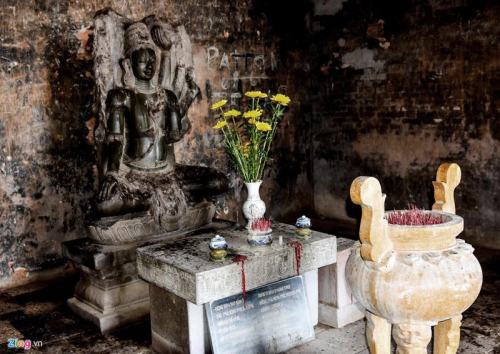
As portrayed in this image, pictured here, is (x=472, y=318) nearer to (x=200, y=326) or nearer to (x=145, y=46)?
(x=200, y=326)

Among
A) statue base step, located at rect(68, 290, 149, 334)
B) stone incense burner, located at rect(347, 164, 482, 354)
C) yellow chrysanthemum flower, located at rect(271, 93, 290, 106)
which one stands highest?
yellow chrysanthemum flower, located at rect(271, 93, 290, 106)

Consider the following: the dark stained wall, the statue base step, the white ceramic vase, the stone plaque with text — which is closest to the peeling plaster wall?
the dark stained wall

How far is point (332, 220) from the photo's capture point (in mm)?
6691

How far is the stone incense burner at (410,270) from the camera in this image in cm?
228

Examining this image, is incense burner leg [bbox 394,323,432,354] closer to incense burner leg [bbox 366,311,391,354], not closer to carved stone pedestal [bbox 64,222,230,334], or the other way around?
incense burner leg [bbox 366,311,391,354]

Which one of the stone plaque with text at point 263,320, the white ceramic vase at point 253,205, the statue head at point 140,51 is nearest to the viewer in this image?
the stone plaque with text at point 263,320

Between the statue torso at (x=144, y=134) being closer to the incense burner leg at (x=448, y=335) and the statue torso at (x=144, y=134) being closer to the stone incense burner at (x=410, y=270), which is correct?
the stone incense burner at (x=410, y=270)

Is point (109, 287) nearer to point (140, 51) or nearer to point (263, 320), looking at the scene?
point (263, 320)

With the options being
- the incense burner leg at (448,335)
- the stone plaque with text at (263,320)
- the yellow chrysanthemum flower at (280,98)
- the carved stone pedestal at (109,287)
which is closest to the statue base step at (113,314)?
the carved stone pedestal at (109,287)

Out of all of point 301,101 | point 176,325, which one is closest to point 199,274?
point 176,325

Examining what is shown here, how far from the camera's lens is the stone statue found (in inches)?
166

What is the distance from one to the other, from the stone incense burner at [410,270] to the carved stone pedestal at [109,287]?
1933 mm

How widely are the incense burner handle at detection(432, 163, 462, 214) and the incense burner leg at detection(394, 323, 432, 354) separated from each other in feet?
2.36

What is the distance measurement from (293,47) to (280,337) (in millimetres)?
4302
